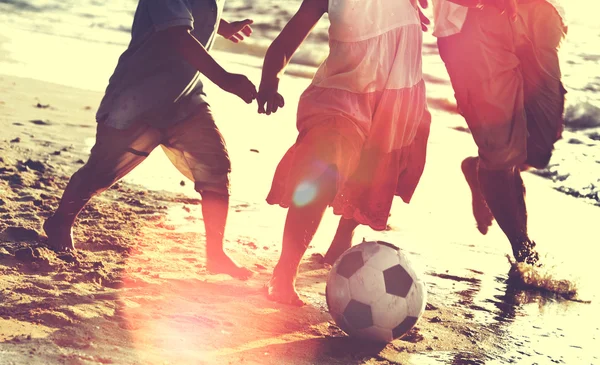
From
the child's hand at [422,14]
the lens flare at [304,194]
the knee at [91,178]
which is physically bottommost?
the knee at [91,178]

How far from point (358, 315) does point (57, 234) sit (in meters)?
1.74

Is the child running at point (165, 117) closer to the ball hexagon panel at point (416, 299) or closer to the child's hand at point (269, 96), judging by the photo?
the child's hand at point (269, 96)

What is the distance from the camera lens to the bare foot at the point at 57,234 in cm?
421

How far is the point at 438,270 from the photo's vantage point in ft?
16.3

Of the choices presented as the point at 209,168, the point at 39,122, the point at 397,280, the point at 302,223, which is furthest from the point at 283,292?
the point at 39,122

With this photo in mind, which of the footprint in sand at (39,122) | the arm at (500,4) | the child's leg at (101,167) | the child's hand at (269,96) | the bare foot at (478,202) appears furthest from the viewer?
the footprint in sand at (39,122)

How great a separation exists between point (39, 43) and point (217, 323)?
1133 cm

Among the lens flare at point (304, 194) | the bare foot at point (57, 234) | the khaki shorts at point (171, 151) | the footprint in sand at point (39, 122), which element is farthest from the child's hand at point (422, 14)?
the footprint in sand at point (39, 122)

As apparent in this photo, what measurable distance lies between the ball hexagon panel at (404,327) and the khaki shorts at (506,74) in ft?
6.01

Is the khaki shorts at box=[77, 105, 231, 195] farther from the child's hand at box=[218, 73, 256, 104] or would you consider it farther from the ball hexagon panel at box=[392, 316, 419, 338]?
the ball hexagon panel at box=[392, 316, 419, 338]

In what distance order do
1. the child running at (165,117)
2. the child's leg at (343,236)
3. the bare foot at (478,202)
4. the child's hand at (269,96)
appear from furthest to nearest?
the bare foot at (478,202)
the child's leg at (343,236)
the child running at (165,117)
the child's hand at (269,96)

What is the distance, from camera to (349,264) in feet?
11.6

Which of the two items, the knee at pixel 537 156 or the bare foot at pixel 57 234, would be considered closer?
the bare foot at pixel 57 234

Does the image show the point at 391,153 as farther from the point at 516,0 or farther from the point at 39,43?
the point at 39,43
